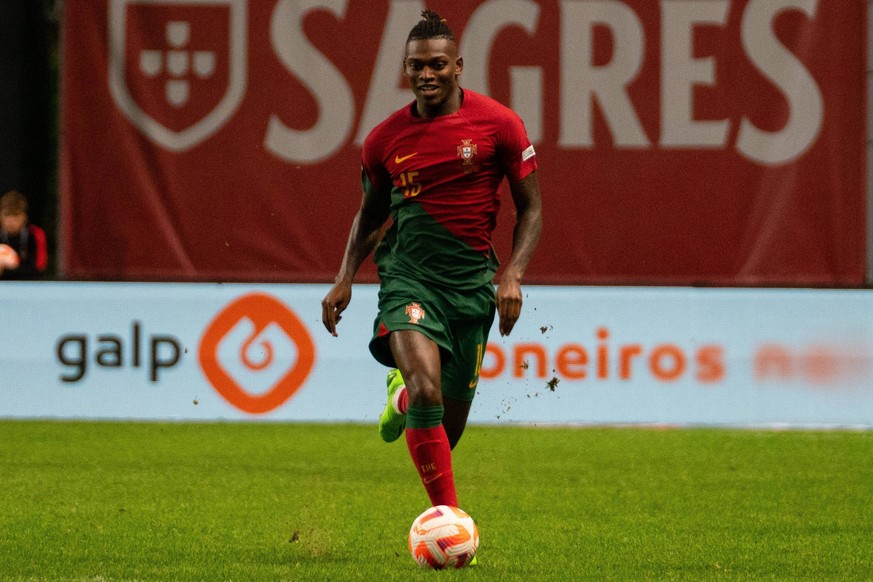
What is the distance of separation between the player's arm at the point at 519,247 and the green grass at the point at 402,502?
0.93 meters

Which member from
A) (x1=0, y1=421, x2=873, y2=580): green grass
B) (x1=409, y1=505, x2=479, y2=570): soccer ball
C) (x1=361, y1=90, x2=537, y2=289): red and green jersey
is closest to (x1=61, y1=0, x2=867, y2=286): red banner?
(x1=0, y1=421, x2=873, y2=580): green grass

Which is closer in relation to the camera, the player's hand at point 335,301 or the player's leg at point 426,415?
the player's leg at point 426,415

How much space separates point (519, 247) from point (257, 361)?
6376mm

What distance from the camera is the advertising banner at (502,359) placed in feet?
39.9

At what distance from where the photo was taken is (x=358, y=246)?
251 inches

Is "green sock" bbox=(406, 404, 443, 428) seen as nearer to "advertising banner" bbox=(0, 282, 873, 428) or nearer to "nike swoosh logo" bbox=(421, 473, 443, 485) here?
"nike swoosh logo" bbox=(421, 473, 443, 485)

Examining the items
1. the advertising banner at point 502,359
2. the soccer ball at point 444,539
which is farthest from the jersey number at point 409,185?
the advertising banner at point 502,359

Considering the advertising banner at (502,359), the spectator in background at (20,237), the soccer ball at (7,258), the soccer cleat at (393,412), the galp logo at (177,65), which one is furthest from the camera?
the galp logo at (177,65)

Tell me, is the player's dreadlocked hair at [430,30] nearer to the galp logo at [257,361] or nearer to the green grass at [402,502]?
the green grass at [402,502]

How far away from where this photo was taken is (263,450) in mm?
10672

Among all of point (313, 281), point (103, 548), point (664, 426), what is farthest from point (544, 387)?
point (103, 548)

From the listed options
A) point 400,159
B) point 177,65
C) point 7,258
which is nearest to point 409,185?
point 400,159

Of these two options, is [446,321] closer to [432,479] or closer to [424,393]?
[424,393]

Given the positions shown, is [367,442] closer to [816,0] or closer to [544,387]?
[544,387]
